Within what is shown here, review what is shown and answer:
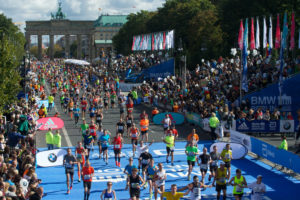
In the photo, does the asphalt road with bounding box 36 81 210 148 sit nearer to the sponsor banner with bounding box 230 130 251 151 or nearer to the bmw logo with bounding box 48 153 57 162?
the sponsor banner with bounding box 230 130 251 151

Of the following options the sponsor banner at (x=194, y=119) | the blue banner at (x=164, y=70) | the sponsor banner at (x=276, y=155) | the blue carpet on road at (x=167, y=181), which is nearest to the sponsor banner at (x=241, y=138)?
the sponsor banner at (x=276, y=155)

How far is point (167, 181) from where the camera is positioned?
1959 centimetres

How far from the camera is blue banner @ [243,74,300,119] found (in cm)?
3136

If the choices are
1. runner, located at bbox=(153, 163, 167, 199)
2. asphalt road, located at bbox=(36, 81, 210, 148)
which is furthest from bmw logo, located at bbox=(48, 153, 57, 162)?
runner, located at bbox=(153, 163, 167, 199)

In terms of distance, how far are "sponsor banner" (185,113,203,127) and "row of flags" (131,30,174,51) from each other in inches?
566

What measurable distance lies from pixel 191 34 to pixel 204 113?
44.6m

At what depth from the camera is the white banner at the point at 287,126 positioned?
2873 centimetres

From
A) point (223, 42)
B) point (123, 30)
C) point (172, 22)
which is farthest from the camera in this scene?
point (123, 30)

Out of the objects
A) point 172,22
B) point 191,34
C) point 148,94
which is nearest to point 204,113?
point 148,94

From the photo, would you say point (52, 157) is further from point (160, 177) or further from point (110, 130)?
point (110, 130)

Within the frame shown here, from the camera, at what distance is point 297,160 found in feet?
63.6

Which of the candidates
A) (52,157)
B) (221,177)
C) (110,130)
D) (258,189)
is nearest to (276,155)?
(221,177)

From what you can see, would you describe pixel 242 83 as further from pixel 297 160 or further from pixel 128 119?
pixel 297 160

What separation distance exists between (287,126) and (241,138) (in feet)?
14.9
